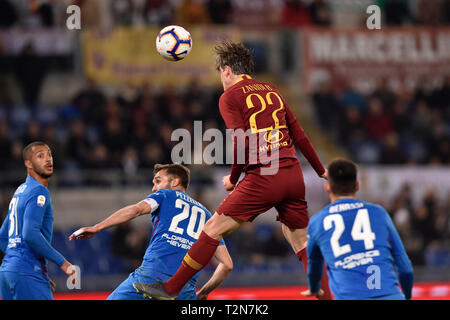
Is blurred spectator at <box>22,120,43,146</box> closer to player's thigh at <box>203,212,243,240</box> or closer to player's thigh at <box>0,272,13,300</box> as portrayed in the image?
player's thigh at <box>0,272,13,300</box>

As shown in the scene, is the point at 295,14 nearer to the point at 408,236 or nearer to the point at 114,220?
the point at 408,236

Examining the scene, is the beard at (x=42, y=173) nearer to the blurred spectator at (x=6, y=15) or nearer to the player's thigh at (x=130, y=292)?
the player's thigh at (x=130, y=292)

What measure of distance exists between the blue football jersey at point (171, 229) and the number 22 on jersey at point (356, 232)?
5.37 feet

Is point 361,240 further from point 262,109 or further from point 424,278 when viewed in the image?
point 424,278

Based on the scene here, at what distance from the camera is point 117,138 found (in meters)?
13.5

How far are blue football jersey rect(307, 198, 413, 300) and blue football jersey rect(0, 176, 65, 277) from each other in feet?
7.42

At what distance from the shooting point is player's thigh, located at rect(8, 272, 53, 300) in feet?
18.8

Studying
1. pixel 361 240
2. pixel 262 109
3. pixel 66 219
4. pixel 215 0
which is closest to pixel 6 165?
pixel 66 219

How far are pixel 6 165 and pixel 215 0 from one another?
22.5 feet

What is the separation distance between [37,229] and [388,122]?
11.7 m

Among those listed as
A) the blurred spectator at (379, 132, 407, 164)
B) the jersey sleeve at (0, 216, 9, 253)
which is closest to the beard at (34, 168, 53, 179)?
the jersey sleeve at (0, 216, 9, 253)

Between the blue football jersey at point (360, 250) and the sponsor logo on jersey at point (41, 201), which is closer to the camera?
the blue football jersey at point (360, 250)

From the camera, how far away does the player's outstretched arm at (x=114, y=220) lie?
5297 millimetres

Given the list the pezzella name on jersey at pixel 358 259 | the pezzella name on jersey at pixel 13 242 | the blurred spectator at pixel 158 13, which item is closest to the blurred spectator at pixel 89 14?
the blurred spectator at pixel 158 13
